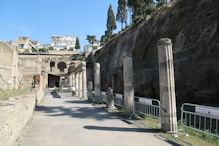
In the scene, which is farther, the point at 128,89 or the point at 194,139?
the point at 128,89

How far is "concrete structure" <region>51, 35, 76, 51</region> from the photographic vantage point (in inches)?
3524

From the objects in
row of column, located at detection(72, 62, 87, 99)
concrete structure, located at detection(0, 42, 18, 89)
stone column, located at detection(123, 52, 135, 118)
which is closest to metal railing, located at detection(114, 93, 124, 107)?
stone column, located at detection(123, 52, 135, 118)

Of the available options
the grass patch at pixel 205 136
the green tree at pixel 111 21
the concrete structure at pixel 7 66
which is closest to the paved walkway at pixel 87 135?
the grass patch at pixel 205 136

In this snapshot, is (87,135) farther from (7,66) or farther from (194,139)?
(7,66)

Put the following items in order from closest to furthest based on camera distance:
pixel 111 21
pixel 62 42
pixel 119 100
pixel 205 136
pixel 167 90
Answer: pixel 205 136
pixel 167 90
pixel 119 100
pixel 111 21
pixel 62 42

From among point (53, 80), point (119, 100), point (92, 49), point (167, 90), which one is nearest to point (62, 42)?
point (92, 49)

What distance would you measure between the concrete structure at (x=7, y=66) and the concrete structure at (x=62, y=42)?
6850cm

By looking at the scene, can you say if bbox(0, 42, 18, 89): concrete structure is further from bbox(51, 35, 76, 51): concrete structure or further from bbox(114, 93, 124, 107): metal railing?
bbox(51, 35, 76, 51): concrete structure

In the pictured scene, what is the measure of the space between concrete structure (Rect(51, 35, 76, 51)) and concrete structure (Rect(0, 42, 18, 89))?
68499mm

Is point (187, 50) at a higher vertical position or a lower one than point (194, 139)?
higher

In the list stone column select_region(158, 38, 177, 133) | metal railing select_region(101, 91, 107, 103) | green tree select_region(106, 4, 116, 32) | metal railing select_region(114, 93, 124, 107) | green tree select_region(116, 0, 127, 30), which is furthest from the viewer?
green tree select_region(106, 4, 116, 32)

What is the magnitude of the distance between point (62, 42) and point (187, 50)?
8653cm

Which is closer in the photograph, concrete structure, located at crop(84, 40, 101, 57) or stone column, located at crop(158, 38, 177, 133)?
stone column, located at crop(158, 38, 177, 133)

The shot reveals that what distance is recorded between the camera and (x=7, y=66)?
20734 mm
